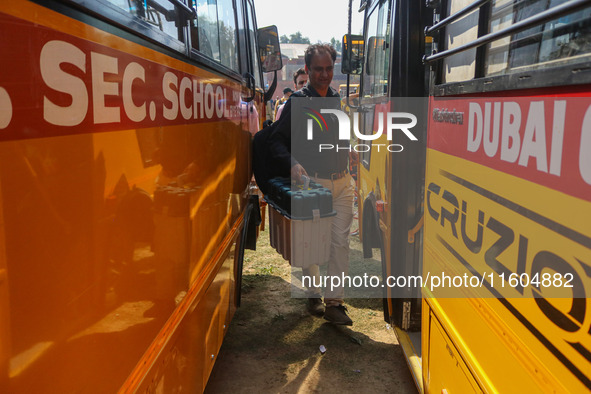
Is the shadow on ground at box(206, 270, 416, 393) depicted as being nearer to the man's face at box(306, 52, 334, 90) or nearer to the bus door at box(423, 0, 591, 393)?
the bus door at box(423, 0, 591, 393)

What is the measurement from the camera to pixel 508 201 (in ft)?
4.61

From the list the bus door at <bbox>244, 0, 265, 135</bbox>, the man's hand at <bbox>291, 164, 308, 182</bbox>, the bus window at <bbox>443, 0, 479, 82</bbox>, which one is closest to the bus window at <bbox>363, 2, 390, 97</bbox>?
the man's hand at <bbox>291, 164, 308, 182</bbox>

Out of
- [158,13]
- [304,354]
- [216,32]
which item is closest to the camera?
[158,13]

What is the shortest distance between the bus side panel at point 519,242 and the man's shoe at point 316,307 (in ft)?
7.57

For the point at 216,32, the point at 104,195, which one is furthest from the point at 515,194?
the point at 216,32

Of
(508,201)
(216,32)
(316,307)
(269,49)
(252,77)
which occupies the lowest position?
(316,307)

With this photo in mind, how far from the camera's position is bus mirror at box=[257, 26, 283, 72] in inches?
201

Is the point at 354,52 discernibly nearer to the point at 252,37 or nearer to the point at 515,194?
the point at 252,37

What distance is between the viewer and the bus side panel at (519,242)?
1.09m

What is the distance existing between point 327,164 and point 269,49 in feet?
7.24

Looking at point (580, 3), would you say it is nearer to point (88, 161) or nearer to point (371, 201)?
point (88, 161)

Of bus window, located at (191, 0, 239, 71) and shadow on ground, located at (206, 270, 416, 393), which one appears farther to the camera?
shadow on ground, located at (206, 270, 416, 393)

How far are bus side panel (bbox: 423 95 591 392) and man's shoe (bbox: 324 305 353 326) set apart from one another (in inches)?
76.1

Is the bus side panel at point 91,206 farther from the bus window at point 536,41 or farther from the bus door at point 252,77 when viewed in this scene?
the bus door at point 252,77
